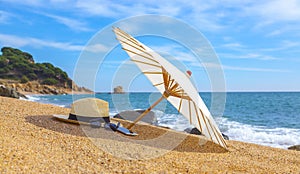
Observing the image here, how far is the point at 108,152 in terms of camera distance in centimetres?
439

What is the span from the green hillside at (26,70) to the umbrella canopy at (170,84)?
5835 cm

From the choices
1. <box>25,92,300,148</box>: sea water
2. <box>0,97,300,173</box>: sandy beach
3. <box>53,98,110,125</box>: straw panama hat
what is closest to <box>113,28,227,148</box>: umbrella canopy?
<box>25,92,300,148</box>: sea water

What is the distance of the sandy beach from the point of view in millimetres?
3605

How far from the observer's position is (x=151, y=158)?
14.5ft

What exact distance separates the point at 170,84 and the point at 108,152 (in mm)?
1914

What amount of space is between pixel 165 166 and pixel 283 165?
2.46 metres

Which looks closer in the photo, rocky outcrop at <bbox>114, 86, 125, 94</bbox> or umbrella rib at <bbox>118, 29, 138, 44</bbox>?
umbrella rib at <bbox>118, 29, 138, 44</bbox>

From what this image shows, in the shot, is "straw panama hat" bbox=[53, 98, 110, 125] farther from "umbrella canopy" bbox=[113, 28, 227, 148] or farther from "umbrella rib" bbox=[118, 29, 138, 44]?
"umbrella rib" bbox=[118, 29, 138, 44]

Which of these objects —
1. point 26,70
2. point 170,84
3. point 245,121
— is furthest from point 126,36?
point 26,70

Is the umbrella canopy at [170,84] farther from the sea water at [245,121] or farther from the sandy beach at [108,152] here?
the sandy beach at [108,152]

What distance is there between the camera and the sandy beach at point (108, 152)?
142 inches

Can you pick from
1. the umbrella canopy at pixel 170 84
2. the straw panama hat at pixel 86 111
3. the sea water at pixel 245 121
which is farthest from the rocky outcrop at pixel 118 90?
the umbrella canopy at pixel 170 84

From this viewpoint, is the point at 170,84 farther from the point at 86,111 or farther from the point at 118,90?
the point at 86,111

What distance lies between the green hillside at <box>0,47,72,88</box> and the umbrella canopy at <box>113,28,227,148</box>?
58.3 metres
